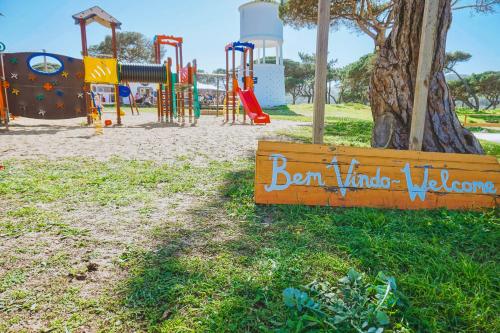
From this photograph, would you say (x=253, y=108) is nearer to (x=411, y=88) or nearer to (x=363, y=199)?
(x=411, y=88)

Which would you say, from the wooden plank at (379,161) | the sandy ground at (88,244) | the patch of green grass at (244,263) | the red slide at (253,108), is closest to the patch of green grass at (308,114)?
the red slide at (253,108)

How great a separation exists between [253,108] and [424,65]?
347 inches

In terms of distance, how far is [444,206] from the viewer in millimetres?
2615

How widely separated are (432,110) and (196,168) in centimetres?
301

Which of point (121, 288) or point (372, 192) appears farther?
point (372, 192)

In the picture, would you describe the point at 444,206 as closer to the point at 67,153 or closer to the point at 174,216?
the point at 174,216

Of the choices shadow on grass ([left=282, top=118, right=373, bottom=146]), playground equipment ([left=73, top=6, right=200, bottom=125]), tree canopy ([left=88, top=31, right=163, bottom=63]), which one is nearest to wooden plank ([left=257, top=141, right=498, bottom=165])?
shadow on grass ([left=282, top=118, right=373, bottom=146])

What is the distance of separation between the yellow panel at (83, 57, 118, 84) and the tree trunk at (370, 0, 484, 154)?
320 inches

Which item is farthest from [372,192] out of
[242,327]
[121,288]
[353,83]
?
[353,83]

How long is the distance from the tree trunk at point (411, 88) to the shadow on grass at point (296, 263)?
61.8 inches

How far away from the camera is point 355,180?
2633mm

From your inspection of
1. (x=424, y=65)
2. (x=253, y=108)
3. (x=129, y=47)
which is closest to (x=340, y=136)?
(x=424, y=65)

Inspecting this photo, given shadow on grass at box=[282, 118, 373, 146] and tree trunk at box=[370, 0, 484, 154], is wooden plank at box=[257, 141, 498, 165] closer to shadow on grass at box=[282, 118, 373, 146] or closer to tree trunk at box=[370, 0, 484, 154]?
tree trunk at box=[370, 0, 484, 154]

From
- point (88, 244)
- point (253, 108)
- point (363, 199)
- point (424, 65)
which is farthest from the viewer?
point (253, 108)
